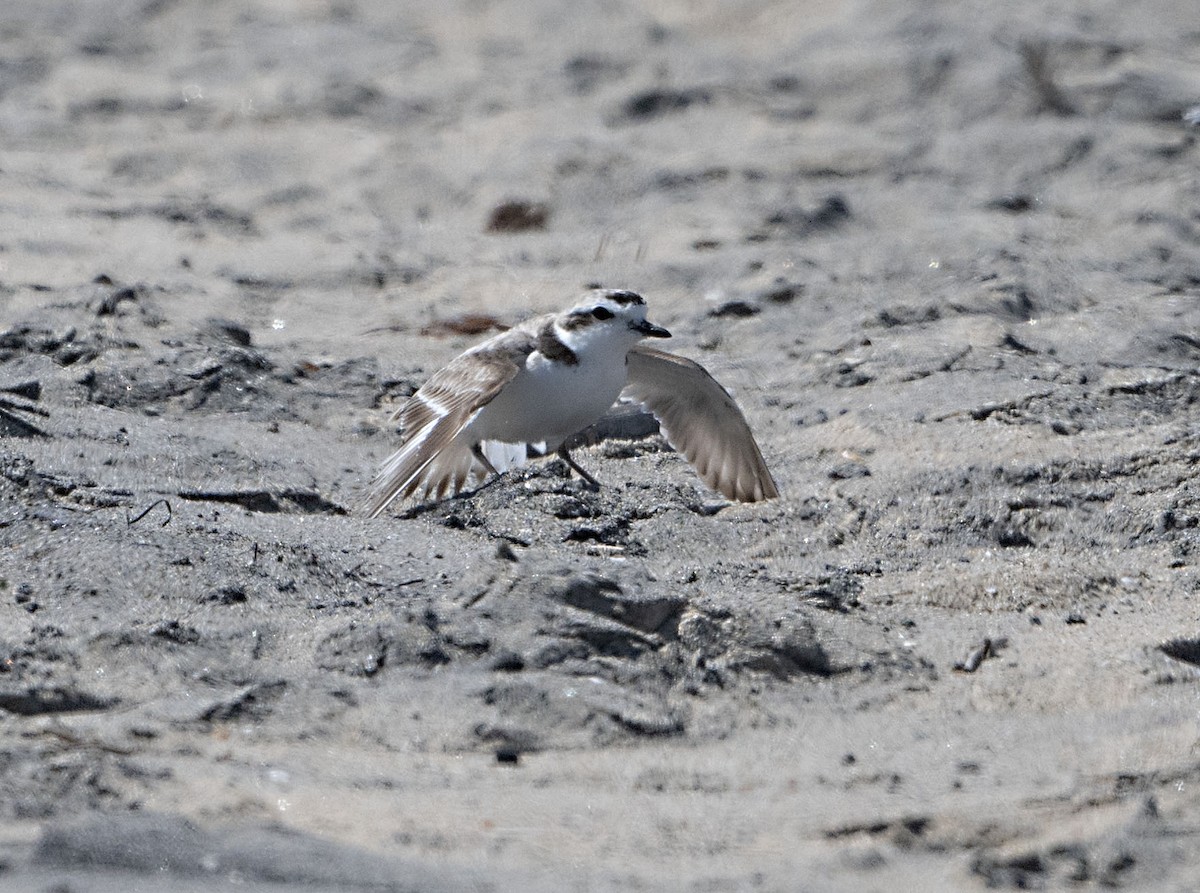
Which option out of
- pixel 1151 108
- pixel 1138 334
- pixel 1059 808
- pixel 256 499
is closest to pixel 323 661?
pixel 256 499

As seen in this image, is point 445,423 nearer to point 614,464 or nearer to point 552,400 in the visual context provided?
point 552,400

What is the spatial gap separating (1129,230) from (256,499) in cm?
429

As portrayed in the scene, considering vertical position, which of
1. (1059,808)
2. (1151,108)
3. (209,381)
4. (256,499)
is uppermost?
(1151,108)

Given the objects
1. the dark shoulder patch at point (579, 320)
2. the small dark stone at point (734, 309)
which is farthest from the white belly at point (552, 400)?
the small dark stone at point (734, 309)

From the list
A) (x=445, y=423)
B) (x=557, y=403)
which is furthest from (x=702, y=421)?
(x=445, y=423)

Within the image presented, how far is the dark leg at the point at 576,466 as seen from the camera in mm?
5176

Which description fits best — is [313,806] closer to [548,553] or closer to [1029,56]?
[548,553]

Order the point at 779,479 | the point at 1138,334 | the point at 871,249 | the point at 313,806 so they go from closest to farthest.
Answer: the point at 313,806
the point at 779,479
the point at 1138,334
the point at 871,249

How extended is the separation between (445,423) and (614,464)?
2.63 feet

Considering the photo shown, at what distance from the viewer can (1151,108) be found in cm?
834

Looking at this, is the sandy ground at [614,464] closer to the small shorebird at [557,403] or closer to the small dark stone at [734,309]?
the small dark stone at [734,309]

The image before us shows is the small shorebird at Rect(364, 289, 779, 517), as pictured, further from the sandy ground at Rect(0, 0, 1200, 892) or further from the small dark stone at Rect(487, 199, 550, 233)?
the small dark stone at Rect(487, 199, 550, 233)

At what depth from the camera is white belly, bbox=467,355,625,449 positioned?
5465 millimetres

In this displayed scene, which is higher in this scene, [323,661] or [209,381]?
[209,381]
